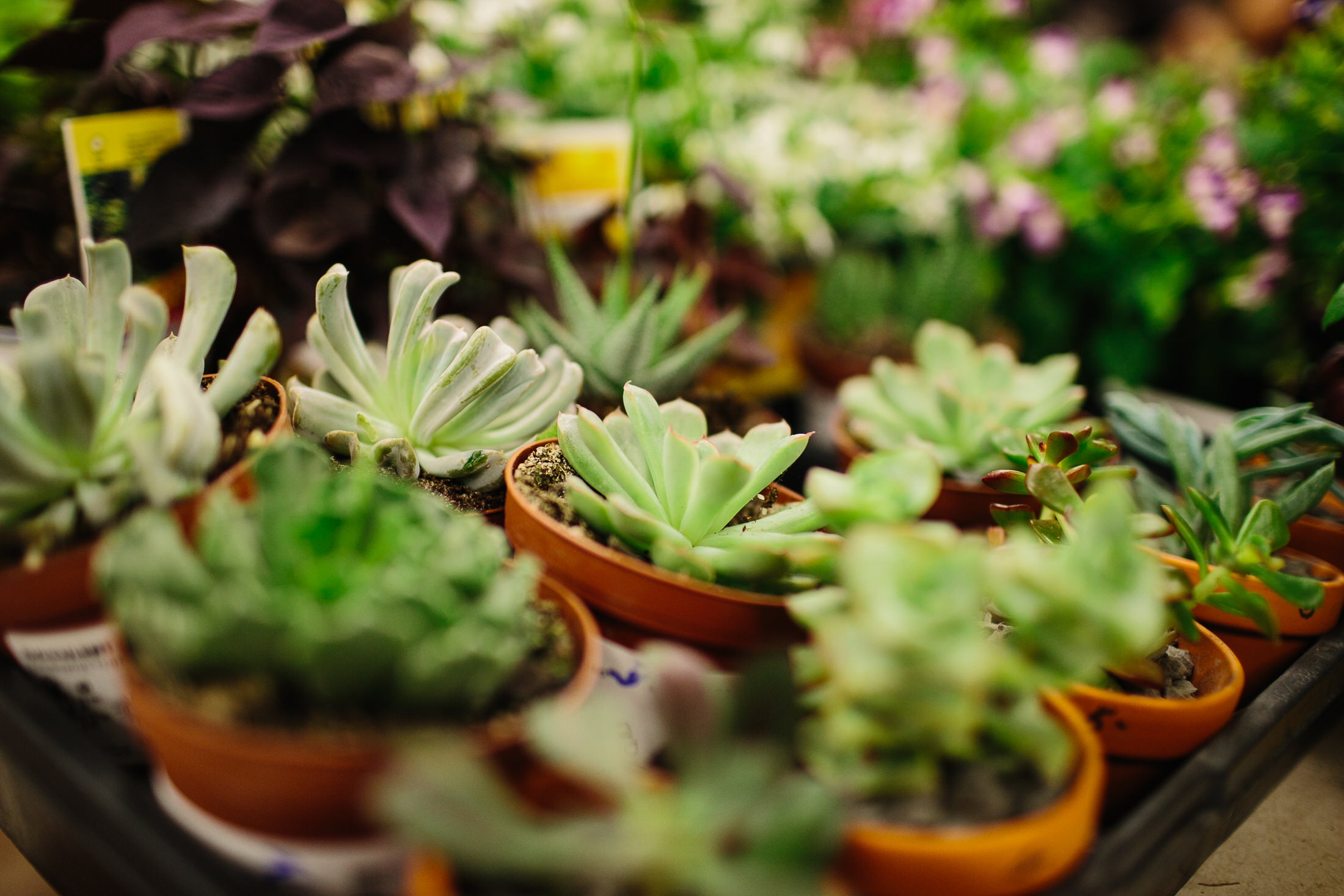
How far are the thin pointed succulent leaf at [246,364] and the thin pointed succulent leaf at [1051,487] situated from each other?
621 millimetres

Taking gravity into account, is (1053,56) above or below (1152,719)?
above

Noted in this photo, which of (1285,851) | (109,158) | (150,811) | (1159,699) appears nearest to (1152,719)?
(1159,699)

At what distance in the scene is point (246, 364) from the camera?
63 cm

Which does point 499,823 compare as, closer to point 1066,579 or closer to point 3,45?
point 1066,579

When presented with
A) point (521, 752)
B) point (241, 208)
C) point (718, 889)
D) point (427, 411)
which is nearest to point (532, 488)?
point (427, 411)

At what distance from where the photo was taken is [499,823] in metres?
0.41

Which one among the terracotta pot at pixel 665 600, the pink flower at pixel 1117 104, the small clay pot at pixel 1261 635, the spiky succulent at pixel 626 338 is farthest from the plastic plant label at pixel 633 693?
the pink flower at pixel 1117 104

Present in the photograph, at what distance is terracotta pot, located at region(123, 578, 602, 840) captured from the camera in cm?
44

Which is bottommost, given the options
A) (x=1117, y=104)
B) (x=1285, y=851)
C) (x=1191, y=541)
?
(x=1285, y=851)

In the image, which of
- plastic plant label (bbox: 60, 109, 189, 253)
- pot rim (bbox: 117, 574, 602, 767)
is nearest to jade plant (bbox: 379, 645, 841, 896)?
pot rim (bbox: 117, 574, 602, 767)

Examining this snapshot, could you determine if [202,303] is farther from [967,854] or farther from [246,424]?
[967,854]

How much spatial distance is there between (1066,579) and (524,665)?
34 cm

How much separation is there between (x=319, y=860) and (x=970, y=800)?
39 cm

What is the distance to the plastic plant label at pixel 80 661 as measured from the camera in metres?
0.57
